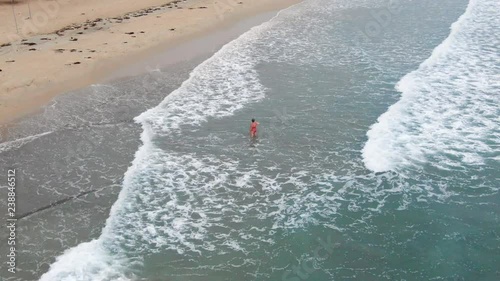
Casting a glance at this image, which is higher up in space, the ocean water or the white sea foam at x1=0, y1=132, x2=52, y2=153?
the white sea foam at x1=0, y1=132, x2=52, y2=153

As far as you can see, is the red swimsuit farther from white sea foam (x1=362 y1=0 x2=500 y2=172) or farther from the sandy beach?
the sandy beach

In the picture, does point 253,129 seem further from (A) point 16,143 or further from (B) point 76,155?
(A) point 16,143

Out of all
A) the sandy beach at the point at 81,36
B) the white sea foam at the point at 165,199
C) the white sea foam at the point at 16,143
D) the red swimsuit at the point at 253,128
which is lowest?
the white sea foam at the point at 165,199

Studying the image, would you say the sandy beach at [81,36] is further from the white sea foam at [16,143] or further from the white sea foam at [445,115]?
the white sea foam at [445,115]

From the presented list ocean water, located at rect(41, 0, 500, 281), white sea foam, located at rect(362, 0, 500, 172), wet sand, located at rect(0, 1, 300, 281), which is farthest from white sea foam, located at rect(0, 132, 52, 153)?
white sea foam, located at rect(362, 0, 500, 172)

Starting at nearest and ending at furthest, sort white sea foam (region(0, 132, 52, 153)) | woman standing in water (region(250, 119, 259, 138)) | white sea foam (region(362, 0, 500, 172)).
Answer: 1. white sea foam (region(362, 0, 500, 172))
2. white sea foam (region(0, 132, 52, 153))
3. woman standing in water (region(250, 119, 259, 138))

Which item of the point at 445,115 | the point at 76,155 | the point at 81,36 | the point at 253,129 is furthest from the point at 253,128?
the point at 81,36

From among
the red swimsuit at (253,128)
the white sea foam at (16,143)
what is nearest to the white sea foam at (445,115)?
the red swimsuit at (253,128)
